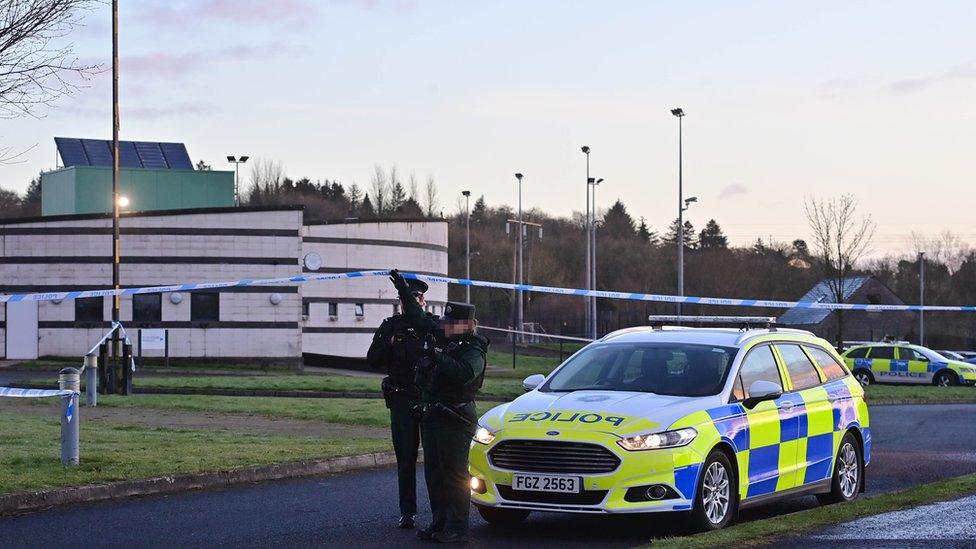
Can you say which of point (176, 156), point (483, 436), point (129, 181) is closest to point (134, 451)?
point (483, 436)

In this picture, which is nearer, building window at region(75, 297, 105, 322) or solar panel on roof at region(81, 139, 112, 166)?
building window at region(75, 297, 105, 322)

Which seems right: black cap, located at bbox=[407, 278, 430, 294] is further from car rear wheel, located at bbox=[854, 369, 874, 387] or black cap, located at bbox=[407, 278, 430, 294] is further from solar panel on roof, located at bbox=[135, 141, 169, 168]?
solar panel on roof, located at bbox=[135, 141, 169, 168]

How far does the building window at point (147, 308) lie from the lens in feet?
140

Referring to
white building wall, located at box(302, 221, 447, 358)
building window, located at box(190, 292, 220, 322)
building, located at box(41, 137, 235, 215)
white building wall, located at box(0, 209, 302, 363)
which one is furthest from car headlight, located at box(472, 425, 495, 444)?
building, located at box(41, 137, 235, 215)

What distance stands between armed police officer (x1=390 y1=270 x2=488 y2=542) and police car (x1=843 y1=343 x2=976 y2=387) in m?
31.7

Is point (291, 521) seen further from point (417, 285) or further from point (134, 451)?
point (134, 451)

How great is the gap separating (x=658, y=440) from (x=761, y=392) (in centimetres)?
127

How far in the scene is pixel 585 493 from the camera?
9.15m

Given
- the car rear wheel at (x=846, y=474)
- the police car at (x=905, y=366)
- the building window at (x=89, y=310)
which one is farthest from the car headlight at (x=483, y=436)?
the building window at (x=89, y=310)

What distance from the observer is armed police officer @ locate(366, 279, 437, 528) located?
954 cm

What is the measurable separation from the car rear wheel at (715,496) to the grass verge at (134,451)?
568 cm

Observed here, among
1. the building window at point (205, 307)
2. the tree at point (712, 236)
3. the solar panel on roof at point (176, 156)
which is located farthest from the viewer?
the tree at point (712, 236)

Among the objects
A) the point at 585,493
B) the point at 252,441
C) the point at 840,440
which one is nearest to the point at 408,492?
the point at 585,493

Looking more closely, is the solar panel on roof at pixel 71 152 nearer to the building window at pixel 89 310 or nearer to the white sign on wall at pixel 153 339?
the building window at pixel 89 310
